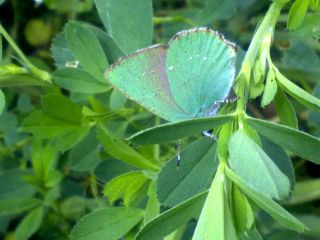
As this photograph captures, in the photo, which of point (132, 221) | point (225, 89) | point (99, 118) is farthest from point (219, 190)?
point (99, 118)

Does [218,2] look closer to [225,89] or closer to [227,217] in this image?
[225,89]

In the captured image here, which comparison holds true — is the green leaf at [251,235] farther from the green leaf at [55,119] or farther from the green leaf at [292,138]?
the green leaf at [55,119]

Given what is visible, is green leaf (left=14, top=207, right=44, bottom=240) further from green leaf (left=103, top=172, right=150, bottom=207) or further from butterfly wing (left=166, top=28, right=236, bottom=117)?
butterfly wing (left=166, top=28, right=236, bottom=117)

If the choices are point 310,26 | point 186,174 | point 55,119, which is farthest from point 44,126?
point 310,26

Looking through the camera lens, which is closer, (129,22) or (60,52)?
(129,22)

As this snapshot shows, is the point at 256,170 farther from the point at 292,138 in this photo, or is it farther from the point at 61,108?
the point at 61,108
